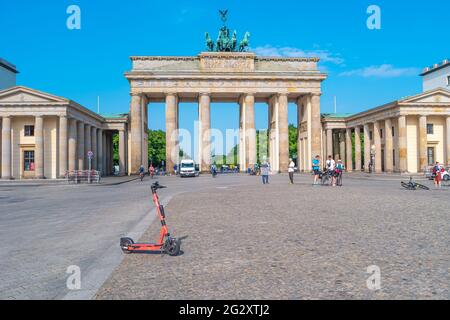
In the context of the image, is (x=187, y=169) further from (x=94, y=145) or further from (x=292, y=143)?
(x=292, y=143)

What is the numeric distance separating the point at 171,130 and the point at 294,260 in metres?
53.9

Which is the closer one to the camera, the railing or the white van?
the railing

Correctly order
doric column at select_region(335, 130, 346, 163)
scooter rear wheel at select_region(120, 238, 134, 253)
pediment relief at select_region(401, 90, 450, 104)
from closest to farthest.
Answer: scooter rear wheel at select_region(120, 238, 134, 253)
pediment relief at select_region(401, 90, 450, 104)
doric column at select_region(335, 130, 346, 163)

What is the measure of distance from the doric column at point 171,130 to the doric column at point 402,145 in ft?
105

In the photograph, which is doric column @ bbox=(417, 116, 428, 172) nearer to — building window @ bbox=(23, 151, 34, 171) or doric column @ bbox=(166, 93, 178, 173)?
doric column @ bbox=(166, 93, 178, 173)

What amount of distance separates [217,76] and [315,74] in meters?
15.5

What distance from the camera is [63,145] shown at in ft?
140

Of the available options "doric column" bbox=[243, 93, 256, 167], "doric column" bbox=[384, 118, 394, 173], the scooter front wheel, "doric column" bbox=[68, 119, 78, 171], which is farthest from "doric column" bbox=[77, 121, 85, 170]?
the scooter front wheel

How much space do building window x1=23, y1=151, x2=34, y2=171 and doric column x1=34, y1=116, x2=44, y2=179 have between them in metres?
1.59

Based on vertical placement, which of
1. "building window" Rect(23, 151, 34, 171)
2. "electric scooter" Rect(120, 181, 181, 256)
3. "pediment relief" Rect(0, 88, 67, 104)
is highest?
"pediment relief" Rect(0, 88, 67, 104)

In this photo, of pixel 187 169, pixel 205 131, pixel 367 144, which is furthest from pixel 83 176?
pixel 367 144

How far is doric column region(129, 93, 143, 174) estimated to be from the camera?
57.5 meters
